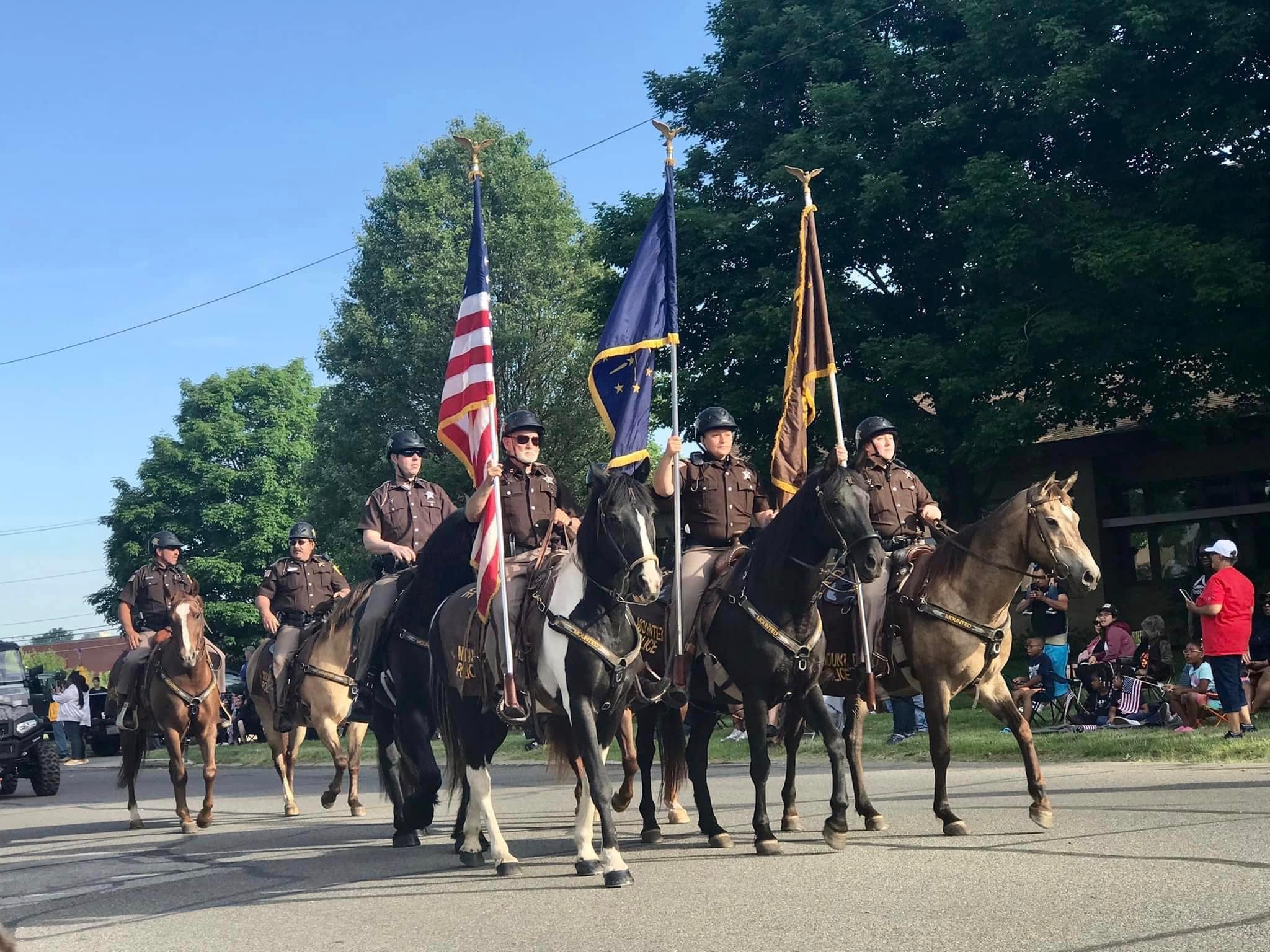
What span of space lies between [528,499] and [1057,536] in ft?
12.7

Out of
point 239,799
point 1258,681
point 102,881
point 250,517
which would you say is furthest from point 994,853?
point 250,517

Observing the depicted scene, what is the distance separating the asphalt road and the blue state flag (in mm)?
3035

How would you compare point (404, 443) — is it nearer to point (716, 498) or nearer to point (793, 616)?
point (716, 498)

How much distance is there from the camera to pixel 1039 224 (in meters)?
23.4

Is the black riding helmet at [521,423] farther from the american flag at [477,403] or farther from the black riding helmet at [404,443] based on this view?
the black riding helmet at [404,443]

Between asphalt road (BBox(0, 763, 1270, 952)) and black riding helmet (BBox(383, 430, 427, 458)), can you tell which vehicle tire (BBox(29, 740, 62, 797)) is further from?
black riding helmet (BBox(383, 430, 427, 458))

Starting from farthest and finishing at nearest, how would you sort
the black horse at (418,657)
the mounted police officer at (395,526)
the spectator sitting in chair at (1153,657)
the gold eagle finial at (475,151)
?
the spectator sitting in chair at (1153,657)
the mounted police officer at (395,526)
the black horse at (418,657)
the gold eagle finial at (475,151)

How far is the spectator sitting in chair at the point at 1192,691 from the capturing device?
16.1 metres

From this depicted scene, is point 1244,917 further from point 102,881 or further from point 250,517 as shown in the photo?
point 250,517

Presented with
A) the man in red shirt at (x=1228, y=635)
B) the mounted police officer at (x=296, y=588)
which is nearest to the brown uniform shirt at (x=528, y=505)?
the mounted police officer at (x=296, y=588)

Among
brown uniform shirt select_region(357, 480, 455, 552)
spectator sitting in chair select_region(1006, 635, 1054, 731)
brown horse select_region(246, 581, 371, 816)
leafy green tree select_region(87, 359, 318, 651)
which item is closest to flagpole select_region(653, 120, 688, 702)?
brown uniform shirt select_region(357, 480, 455, 552)

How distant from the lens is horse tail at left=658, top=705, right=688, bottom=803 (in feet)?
35.9

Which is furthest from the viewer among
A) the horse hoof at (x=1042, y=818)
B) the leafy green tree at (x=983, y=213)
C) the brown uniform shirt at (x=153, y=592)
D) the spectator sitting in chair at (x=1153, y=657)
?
the leafy green tree at (x=983, y=213)

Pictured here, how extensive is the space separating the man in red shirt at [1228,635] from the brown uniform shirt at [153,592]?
11.1 m
